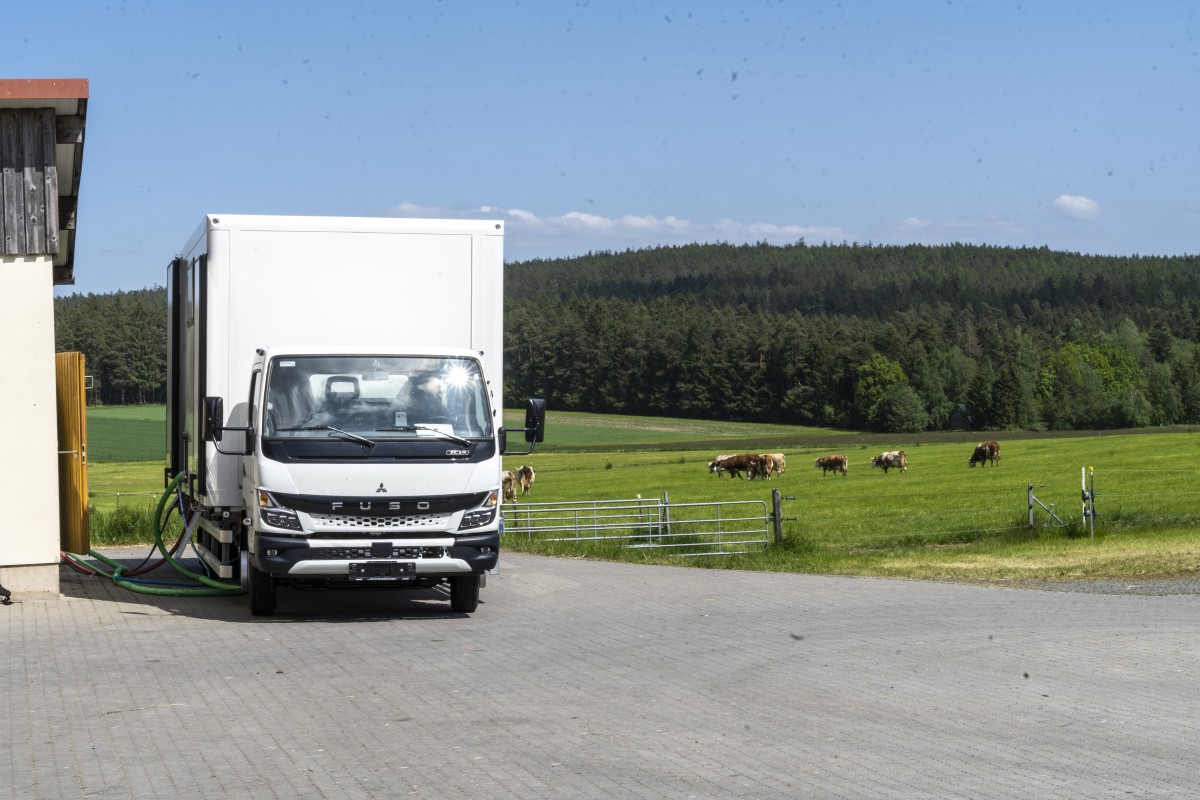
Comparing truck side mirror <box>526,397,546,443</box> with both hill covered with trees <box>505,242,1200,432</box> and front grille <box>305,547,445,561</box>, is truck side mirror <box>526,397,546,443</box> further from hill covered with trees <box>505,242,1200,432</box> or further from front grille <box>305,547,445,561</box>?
hill covered with trees <box>505,242,1200,432</box>

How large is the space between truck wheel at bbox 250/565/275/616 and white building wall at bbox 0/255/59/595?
2320mm

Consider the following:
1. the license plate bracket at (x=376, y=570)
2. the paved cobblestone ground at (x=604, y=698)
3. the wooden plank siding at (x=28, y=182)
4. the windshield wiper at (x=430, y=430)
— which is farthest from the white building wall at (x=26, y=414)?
the windshield wiper at (x=430, y=430)

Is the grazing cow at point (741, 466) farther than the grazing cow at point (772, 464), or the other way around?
the grazing cow at point (772, 464)

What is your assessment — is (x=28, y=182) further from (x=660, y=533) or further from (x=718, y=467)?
(x=718, y=467)

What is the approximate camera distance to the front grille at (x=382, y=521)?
12.6 meters

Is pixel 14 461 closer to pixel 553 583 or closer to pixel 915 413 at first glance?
pixel 553 583

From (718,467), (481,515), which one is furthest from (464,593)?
(718,467)

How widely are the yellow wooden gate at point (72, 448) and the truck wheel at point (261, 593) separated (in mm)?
4750

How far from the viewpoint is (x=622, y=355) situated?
449 ft

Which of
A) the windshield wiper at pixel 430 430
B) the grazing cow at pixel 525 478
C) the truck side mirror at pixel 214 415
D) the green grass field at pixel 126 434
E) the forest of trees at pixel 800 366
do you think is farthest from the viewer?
the forest of trees at pixel 800 366

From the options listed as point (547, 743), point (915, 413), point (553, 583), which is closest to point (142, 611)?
point (553, 583)

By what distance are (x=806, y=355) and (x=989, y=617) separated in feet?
379

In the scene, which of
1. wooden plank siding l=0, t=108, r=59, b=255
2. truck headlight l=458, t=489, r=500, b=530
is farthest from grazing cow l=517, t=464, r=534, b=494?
truck headlight l=458, t=489, r=500, b=530

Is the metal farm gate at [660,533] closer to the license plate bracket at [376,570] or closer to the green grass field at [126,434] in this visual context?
the license plate bracket at [376,570]
